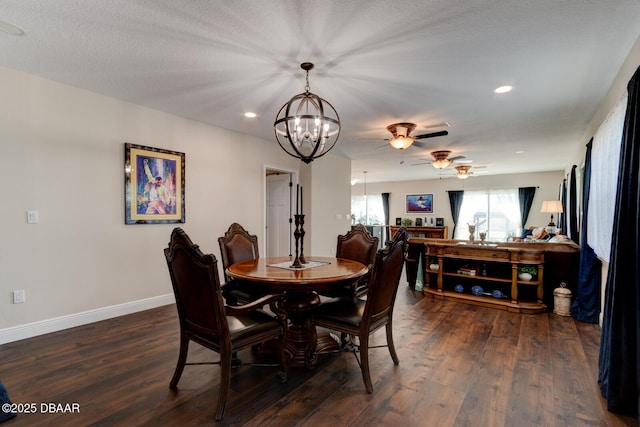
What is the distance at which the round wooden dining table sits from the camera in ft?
7.13

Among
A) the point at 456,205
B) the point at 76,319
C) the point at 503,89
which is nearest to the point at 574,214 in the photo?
the point at 503,89

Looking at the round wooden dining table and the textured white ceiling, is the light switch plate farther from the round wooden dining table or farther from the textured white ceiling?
the round wooden dining table

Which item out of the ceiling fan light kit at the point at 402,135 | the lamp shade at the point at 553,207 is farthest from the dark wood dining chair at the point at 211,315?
the lamp shade at the point at 553,207

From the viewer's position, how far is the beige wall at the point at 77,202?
287 cm

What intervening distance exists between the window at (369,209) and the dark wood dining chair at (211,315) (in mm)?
10194

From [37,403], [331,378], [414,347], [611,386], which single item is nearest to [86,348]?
[37,403]

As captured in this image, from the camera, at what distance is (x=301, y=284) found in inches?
83.8

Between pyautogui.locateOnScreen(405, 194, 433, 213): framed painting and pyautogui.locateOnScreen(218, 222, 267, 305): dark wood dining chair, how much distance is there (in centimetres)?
879

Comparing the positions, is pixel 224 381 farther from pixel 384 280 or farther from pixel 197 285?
pixel 384 280

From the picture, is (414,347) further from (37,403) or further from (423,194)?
(423,194)

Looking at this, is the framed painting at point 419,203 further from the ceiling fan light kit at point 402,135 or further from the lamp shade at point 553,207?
the ceiling fan light kit at point 402,135

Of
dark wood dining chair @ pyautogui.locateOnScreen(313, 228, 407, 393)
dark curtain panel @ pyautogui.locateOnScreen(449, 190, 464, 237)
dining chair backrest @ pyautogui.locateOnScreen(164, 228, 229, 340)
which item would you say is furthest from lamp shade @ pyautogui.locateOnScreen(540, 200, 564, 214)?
dining chair backrest @ pyautogui.locateOnScreen(164, 228, 229, 340)

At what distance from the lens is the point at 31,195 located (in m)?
2.96

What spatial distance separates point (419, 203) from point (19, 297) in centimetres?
1051
